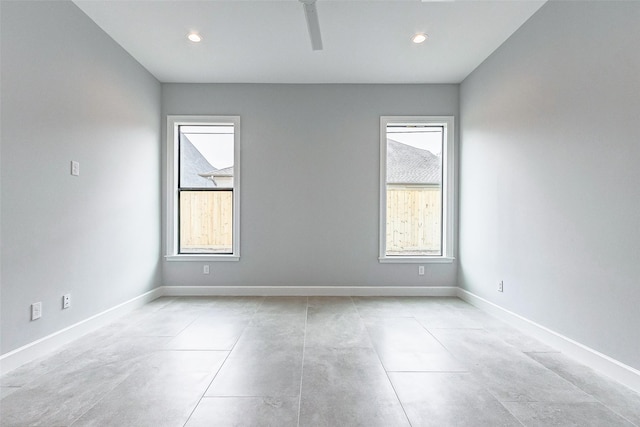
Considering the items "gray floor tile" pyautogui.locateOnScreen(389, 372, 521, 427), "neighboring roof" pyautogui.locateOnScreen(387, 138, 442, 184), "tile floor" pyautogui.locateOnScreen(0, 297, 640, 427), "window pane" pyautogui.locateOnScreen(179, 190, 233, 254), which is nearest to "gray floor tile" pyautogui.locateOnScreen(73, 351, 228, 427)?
"tile floor" pyautogui.locateOnScreen(0, 297, 640, 427)

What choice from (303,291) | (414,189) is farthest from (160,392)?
(414,189)

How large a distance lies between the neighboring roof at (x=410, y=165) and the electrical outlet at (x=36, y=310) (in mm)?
3769

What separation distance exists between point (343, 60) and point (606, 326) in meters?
3.31

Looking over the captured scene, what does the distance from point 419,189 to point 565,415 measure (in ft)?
9.65

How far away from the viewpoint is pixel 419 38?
3.00 m

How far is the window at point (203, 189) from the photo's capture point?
163 inches

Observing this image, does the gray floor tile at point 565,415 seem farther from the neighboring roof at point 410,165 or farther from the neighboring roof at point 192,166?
the neighboring roof at point 192,166

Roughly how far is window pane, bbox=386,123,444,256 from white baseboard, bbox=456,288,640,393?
117cm

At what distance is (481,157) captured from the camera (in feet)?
11.6

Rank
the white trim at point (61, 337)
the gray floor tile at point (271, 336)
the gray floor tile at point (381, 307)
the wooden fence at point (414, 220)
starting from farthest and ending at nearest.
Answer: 1. the wooden fence at point (414, 220)
2. the gray floor tile at point (381, 307)
3. the gray floor tile at point (271, 336)
4. the white trim at point (61, 337)

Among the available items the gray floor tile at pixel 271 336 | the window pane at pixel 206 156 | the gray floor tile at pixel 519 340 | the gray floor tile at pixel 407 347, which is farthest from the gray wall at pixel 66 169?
the gray floor tile at pixel 519 340

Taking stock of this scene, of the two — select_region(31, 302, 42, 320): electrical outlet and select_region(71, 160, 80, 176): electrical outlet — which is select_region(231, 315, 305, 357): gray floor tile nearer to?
select_region(31, 302, 42, 320): electrical outlet

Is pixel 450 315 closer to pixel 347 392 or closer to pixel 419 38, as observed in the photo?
pixel 347 392

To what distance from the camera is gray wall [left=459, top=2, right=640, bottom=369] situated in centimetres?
191
